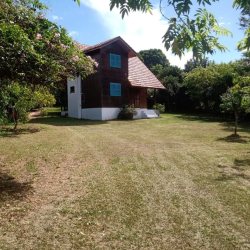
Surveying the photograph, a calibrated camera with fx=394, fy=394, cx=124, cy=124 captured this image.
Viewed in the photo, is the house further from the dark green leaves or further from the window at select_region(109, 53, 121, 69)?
the dark green leaves

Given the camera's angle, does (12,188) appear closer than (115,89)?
Yes

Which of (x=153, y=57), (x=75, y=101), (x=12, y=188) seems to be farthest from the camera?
(x=153, y=57)

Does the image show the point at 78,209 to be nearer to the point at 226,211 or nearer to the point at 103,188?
the point at 103,188

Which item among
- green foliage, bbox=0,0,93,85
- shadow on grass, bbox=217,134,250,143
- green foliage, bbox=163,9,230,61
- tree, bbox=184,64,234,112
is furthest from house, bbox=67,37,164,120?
green foliage, bbox=163,9,230,61

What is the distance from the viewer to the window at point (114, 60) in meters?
34.7

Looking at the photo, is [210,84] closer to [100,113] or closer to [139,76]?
[139,76]

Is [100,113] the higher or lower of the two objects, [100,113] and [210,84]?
the lower

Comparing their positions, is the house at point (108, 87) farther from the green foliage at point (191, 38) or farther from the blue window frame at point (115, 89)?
the green foliage at point (191, 38)

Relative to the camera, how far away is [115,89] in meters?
35.2

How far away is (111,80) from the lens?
114ft

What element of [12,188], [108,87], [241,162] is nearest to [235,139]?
[241,162]

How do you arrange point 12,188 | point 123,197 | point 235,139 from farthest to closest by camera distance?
point 235,139 < point 12,188 < point 123,197

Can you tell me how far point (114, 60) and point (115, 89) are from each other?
256cm

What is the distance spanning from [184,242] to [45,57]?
5993mm
